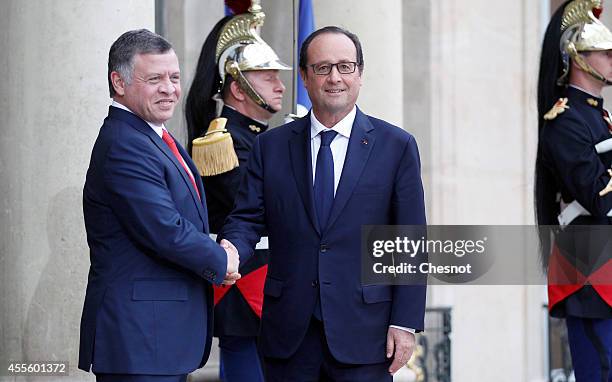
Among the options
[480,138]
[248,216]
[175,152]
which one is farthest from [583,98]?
[480,138]

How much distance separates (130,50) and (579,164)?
2678 mm

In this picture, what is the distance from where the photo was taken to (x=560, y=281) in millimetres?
7262

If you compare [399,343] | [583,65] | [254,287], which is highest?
[583,65]

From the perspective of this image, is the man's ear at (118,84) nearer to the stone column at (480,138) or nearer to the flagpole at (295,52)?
the flagpole at (295,52)

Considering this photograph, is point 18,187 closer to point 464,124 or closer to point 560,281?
point 560,281

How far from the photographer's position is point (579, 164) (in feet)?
23.2

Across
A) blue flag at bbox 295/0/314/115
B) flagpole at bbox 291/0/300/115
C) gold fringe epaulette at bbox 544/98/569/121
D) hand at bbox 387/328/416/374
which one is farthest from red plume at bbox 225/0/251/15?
hand at bbox 387/328/416/374

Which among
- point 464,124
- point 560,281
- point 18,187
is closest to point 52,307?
point 18,187

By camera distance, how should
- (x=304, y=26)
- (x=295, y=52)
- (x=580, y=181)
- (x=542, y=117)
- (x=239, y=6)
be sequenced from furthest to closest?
(x=295, y=52), (x=304, y=26), (x=239, y=6), (x=542, y=117), (x=580, y=181)

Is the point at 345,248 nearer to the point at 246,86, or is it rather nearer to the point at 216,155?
the point at 216,155

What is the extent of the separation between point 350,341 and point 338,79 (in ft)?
3.32

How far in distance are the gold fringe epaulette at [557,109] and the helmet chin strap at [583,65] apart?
0.69ft

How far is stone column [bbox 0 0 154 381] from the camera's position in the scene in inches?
262

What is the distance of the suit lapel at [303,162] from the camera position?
17.7ft
